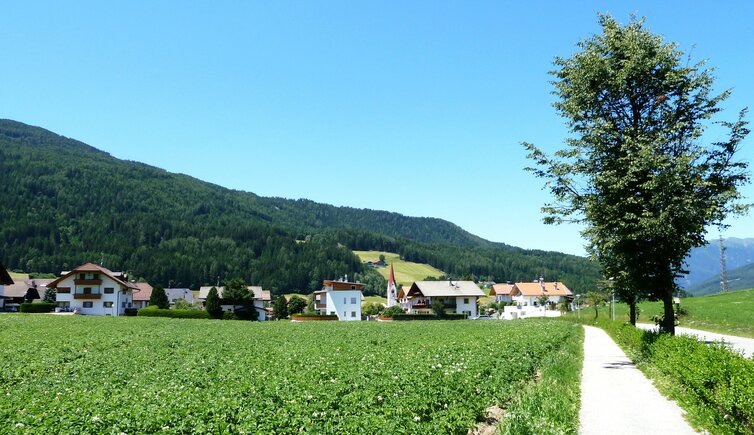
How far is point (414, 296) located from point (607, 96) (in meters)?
99.2

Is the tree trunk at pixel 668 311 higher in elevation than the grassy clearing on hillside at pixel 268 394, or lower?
higher

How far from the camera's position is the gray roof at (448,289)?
109 meters

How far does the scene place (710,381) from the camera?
11047mm

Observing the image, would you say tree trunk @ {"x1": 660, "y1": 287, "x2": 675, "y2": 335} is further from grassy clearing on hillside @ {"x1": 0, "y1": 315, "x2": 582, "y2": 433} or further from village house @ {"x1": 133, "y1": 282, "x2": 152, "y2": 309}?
village house @ {"x1": 133, "y1": 282, "x2": 152, "y2": 309}

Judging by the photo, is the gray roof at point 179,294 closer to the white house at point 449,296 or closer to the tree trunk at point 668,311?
the white house at point 449,296

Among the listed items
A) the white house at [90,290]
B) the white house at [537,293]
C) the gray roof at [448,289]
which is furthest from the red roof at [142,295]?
the white house at [537,293]

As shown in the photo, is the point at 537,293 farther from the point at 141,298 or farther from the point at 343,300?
the point at 141,298

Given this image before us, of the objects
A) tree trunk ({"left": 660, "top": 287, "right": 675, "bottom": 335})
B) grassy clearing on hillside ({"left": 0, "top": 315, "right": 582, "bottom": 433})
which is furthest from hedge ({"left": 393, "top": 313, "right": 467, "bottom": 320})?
grassy clearing on hillside ({"left": 0, "top": 315, "right": 582, "bottom": 433})

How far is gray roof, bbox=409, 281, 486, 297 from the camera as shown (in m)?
109

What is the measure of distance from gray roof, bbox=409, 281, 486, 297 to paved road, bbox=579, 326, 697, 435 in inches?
3509

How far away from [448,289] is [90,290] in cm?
6951

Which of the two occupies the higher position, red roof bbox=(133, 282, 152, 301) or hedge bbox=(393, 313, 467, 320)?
red roof bbox=(133, 282, 152, 301)

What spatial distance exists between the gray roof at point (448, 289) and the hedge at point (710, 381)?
303ft

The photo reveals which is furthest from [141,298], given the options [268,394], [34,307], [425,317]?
[268,394]
